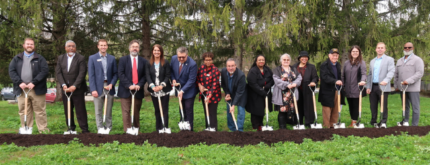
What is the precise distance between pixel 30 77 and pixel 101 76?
1444 mm

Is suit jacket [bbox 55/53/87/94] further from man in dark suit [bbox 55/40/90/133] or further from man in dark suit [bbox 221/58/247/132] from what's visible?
man in dark suit [bbox 221/58/247/132]

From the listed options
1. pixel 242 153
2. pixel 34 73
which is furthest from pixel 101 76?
pixel 242 153

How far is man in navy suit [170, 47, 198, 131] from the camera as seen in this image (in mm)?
6293

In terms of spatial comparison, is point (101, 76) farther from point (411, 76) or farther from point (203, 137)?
point (411, 76)

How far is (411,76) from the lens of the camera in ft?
22.2

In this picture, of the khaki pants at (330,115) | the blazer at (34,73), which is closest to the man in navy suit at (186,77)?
the blazer at (34,73)

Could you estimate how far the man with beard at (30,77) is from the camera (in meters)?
6.23

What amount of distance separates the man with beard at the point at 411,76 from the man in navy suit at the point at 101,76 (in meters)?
6.15

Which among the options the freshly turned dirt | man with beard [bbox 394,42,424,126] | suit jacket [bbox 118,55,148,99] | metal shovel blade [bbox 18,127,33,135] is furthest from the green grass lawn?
man with beard [bbox 394,42,424,126]

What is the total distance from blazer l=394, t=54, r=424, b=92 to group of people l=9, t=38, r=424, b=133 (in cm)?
2

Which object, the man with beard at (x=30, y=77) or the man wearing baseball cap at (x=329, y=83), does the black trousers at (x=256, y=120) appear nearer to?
the man wearing baseball cap at (x=329, y=83)

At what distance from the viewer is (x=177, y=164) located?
4141 mm

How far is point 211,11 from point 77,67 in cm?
587

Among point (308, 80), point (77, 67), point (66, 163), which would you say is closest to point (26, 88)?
point (77, 67)
